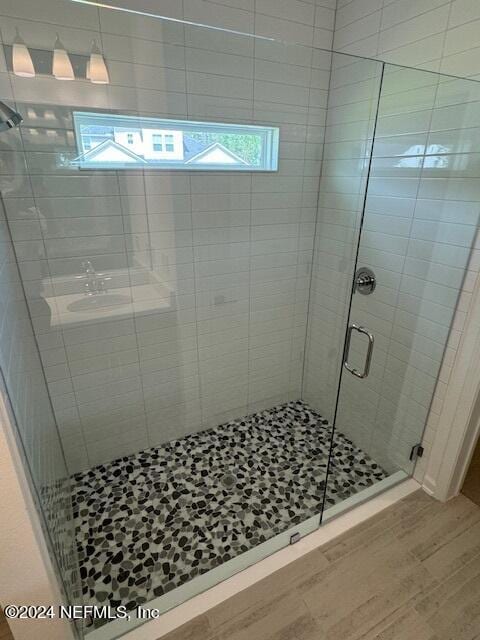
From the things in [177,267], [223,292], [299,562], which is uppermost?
[177,267]

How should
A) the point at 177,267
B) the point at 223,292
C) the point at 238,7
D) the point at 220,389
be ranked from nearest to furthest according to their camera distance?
1. the point at 238,7
2. the point at 177,267
3. the point at 223,292
4. the point at 220,389

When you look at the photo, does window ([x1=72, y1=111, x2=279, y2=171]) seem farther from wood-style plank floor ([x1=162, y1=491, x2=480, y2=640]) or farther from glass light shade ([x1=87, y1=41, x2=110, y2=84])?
wood-style plank floor ([x1=162, y1=491, x2=480, y2=640])

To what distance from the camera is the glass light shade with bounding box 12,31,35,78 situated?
1.41 metres

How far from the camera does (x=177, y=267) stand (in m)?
2.05

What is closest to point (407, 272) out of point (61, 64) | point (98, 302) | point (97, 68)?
point (98, 302)

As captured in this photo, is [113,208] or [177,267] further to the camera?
[177,267]

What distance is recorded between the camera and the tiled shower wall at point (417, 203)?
156 centimetres

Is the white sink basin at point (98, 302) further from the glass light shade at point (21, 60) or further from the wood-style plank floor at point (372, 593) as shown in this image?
the wood-style plank floor at point (372, 593)

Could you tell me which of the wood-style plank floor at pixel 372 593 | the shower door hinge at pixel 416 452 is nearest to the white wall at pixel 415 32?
the shower door hinge at pixel 416 452

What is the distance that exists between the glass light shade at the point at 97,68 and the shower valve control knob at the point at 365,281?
161 centimetres

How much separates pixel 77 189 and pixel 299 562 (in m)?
2.03

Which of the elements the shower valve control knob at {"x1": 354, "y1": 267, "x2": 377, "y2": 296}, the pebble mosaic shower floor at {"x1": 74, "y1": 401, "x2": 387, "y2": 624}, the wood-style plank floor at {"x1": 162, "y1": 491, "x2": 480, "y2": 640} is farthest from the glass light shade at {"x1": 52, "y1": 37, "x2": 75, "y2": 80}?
the wood-style plank floor at {"x1": 162, "y1": 491, "x2": 480, "y2": 640}

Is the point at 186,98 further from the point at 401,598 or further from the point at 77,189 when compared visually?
the point at 401,598

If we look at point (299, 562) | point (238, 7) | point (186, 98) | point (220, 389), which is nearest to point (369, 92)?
point (238, 7)
